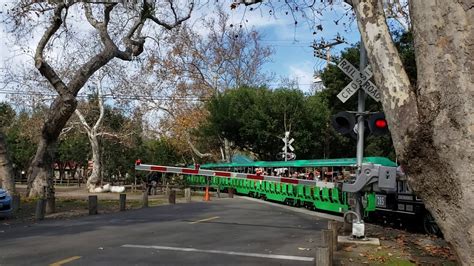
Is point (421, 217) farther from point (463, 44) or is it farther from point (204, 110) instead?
point (204, 110)

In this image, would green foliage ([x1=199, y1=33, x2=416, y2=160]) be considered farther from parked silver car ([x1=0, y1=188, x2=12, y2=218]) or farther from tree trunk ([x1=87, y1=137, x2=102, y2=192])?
parked silver car ([x1=0, y1=188, x2=12, y2=218])

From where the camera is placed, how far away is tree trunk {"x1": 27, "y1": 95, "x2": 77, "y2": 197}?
68.6 ft

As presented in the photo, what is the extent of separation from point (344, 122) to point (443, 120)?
6.18 meters

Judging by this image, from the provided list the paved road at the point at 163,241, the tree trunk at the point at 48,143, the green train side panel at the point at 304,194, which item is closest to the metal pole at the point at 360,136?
the paved road at the point at 163,241

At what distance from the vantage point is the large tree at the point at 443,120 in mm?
4309

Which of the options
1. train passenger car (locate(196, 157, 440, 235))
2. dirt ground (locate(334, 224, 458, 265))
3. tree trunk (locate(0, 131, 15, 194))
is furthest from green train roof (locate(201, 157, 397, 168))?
tree trunk (locate(0, 131, 15, 194))

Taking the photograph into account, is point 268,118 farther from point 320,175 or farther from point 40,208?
point 40,208

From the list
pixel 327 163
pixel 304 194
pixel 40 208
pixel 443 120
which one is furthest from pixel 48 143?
pixel 443 120

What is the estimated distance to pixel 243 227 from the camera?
13367 millimetres

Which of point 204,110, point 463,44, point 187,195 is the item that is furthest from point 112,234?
point 204,110

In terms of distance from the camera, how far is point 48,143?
853 inches

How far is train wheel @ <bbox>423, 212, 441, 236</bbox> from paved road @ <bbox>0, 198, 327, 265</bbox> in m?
2.75

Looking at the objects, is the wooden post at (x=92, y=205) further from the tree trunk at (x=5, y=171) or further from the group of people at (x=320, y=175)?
the group of people at (x=320, y=175)

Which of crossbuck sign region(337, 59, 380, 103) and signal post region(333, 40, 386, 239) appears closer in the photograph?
signal post region(333, 40, 386, 239)
